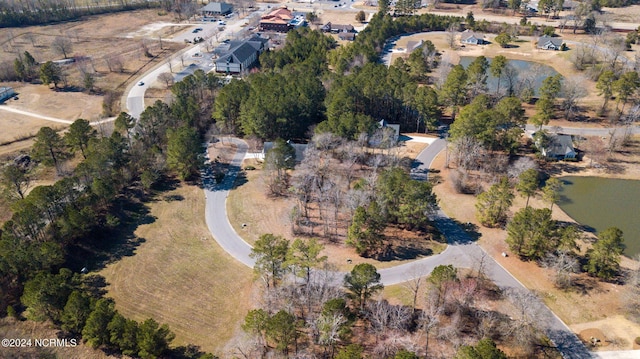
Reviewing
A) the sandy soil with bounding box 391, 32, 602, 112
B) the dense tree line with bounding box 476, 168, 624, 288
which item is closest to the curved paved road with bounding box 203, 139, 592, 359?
the dense tree line with bounding box 476, 168, 624, 288

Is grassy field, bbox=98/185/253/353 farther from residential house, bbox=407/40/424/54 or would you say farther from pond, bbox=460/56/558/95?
residential house, bbox=407/40/424/54

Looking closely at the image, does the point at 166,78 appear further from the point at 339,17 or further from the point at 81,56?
the point at 339,17

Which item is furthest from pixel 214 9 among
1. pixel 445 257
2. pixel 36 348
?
pixel 36 348

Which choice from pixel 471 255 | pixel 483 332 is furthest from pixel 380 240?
pixel 483 332

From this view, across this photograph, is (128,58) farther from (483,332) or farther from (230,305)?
(483,332)

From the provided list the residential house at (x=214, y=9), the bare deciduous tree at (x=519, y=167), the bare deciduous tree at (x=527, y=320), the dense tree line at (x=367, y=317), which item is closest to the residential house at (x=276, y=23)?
the residential house at (x=214, y=9)

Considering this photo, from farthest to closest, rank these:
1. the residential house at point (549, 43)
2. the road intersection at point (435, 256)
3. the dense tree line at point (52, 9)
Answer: the dense tree line at point (52, 9)
the residential house at point (549, 43)
the road intersection at point (435, 256)

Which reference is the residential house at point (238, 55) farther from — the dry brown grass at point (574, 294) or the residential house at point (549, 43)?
the residential house at point (549, 43)
